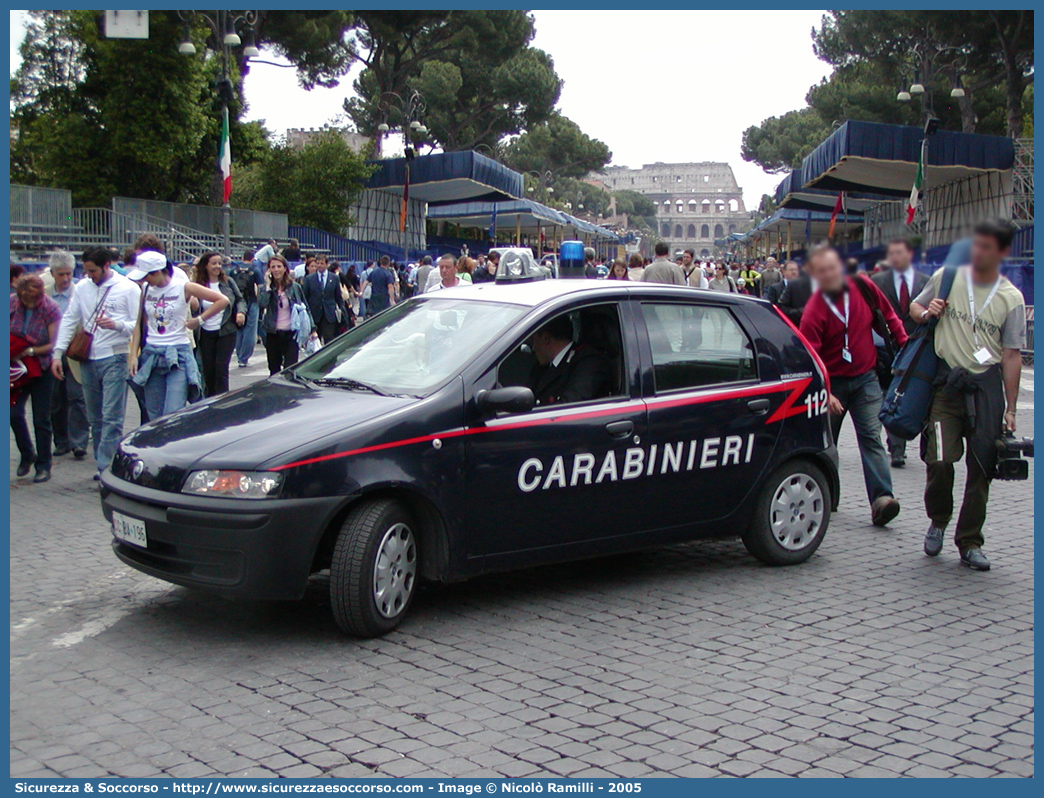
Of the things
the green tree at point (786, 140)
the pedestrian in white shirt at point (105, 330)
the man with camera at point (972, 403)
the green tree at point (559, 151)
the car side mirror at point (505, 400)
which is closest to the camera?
the car side mirror at point (505, 400)

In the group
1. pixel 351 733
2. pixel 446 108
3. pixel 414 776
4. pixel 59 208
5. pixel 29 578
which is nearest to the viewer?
pixel 414 776

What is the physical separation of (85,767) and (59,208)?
2541 cm

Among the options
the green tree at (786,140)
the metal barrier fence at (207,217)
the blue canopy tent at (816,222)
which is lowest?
the blue canopy tent at (816,222)

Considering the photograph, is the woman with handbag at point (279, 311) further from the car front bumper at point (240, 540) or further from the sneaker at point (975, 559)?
the sneaker at point (975, 559)

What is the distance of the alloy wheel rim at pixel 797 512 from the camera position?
20.2ft

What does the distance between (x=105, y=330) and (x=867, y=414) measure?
552cm

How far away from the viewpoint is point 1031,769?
368cm

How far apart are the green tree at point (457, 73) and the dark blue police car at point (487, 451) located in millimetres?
41662

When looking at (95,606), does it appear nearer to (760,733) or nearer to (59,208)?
(760,733)

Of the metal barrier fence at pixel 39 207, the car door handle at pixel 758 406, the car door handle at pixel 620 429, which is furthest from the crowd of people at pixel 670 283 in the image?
the metal barrier fence at pixel 39 207

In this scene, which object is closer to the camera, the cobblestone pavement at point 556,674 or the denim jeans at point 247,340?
the cobblestone pavement at point 556,674

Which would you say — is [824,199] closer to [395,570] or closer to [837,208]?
[837,208]

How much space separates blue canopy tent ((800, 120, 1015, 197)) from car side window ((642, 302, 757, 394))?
3147 millimetres

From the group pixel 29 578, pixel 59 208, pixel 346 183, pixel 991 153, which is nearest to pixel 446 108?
pixel 346 183
